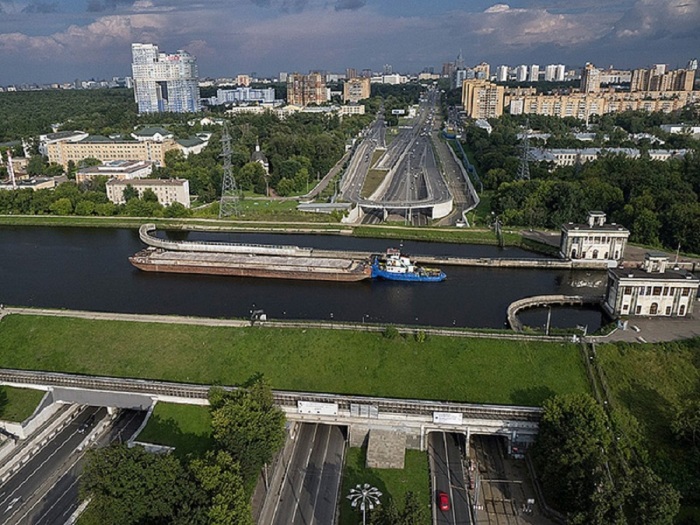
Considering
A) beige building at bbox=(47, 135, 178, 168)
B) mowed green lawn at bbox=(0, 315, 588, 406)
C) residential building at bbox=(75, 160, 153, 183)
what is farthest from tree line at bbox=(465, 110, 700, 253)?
beige building at bbox=(47, 135, 178, 168)

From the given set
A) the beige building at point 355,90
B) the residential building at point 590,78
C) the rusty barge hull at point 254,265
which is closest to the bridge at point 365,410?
the rusty barge hull at point 254,265

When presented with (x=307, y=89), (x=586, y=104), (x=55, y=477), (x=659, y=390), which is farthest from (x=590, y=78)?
(x=55, y=477)

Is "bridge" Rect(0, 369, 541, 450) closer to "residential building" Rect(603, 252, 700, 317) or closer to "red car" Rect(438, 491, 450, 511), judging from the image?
"red car" Rect(438, 491, 450, 511)

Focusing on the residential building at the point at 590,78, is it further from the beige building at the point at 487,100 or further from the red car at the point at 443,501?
the red car at the point at 443,501

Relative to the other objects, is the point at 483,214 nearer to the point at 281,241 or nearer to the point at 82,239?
the point at 281,241

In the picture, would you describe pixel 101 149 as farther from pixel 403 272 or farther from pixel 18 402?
pixel 18 402

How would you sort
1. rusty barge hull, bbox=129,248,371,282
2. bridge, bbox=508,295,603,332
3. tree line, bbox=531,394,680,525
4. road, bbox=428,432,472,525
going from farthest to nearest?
rusty barge hull, bbox=129,248,371,282, bridge, bbox=508,295,603,332, road, bbox=428,432,472,525, tree line, bbox=531,394,680,525
